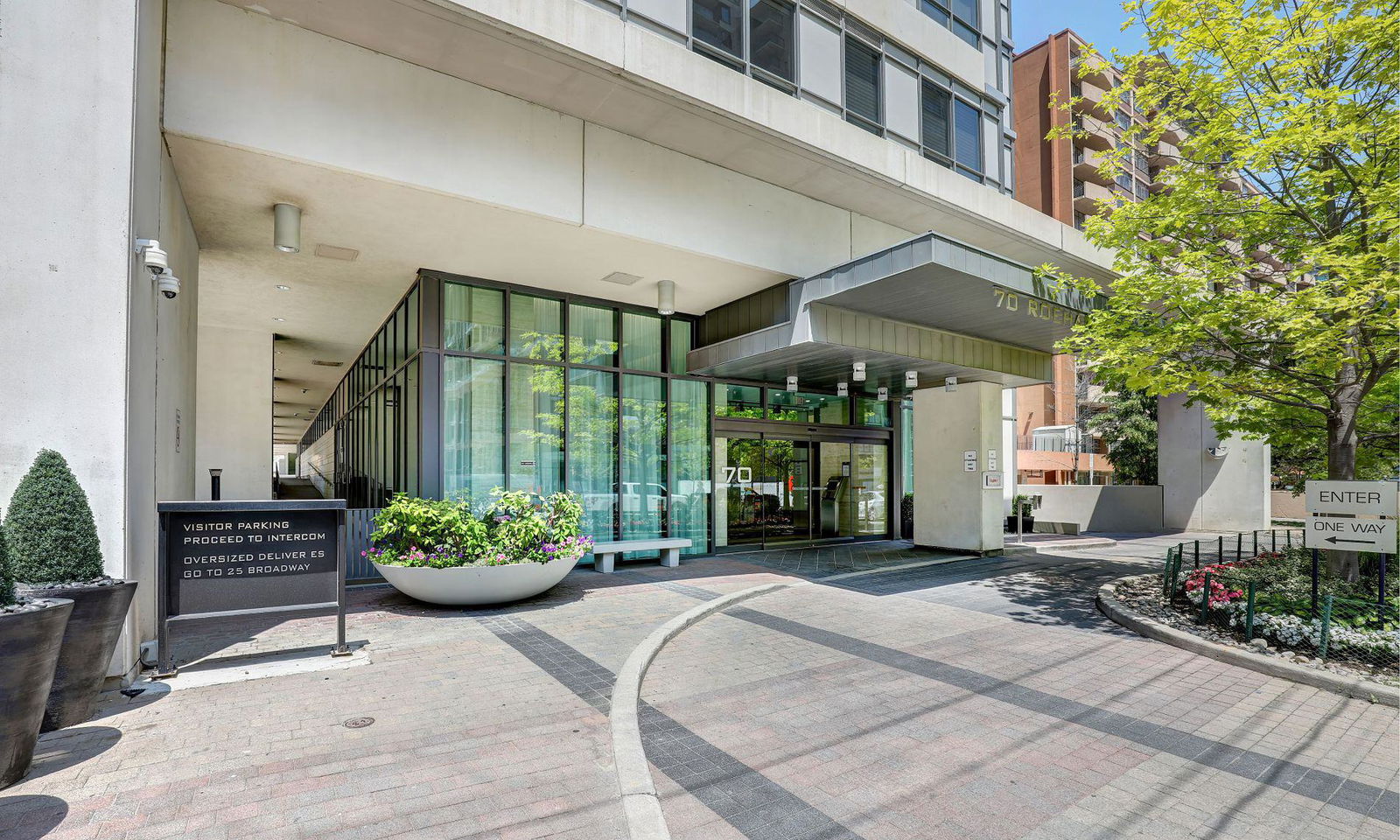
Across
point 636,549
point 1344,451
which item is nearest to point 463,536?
point 636,549

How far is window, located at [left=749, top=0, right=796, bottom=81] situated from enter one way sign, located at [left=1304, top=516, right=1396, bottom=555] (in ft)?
29.3

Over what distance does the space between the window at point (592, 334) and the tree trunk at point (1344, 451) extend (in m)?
10.2

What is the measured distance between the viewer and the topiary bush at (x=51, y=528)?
4.58 metres

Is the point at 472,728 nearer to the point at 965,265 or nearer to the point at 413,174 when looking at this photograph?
the point at 413,174

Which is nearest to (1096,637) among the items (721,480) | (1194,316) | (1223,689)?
(1223,689)

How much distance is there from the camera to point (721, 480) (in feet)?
46.5

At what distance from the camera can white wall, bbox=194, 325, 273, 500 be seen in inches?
614

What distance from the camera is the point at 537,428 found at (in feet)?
38.3

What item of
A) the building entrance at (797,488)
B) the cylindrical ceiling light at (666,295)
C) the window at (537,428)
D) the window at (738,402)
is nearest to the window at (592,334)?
the window at (537,428)

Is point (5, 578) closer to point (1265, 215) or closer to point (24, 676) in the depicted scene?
point (24, 676)

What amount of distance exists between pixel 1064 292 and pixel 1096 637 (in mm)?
5129

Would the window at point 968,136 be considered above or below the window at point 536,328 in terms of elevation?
above

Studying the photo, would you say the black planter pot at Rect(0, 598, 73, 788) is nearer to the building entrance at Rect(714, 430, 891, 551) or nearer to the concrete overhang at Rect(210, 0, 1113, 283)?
the concrete overhang at Rect(210, 0, 1113, 283)

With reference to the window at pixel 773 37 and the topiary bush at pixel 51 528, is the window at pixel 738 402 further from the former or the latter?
the topiary bush at pixel 51 528
